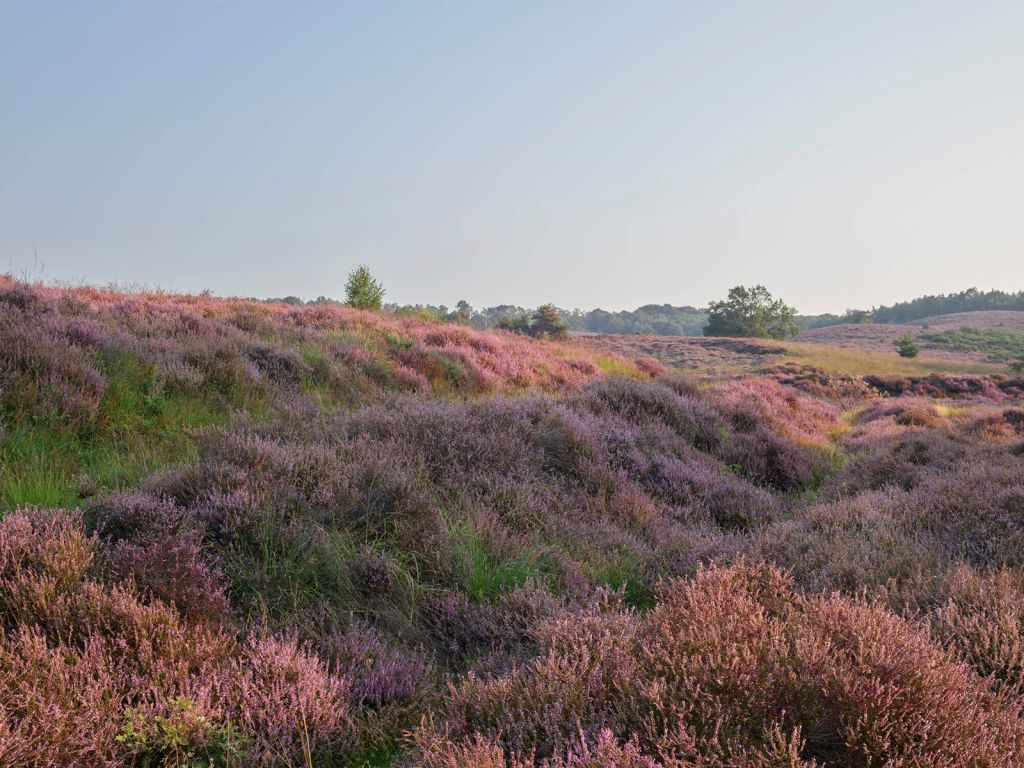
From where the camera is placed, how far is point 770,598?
309cm

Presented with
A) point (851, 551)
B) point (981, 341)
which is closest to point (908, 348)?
point (981, 341)

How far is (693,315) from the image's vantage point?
579 feet

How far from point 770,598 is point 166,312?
988cm

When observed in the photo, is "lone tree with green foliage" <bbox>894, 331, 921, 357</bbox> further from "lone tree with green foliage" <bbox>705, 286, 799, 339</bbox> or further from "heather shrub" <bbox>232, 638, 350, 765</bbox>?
"heather shrub" <bbox>232, 638, 350, 765</bbox>

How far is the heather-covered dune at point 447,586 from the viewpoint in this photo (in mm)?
2055

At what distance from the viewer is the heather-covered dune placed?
6.74 feet

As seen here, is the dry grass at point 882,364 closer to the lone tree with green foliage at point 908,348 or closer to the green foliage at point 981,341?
the lone tree with green foliage at point 908,348

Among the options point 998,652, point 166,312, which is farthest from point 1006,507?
point 166,312

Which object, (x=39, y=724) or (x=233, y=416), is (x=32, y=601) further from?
(x=233, y=416)

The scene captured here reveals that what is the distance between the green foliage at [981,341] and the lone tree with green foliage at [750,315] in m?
17.9

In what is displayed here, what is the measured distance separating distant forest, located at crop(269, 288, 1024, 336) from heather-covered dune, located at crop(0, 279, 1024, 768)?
7506 cm

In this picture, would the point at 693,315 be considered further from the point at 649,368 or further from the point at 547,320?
the point at 649,368

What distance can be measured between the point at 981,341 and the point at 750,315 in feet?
81.6

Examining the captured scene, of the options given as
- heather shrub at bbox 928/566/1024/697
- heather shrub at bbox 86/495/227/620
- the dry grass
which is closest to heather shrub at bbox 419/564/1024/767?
heather shrub at bbox 928/566/1024/697
